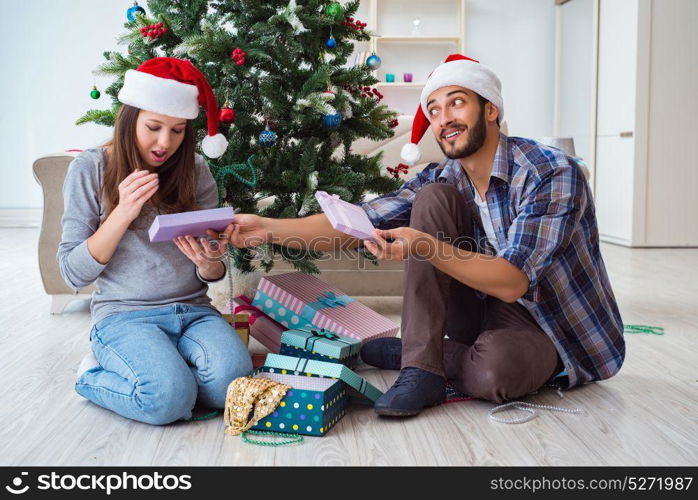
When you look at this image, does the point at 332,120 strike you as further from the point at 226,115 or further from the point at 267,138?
the point at 226,115

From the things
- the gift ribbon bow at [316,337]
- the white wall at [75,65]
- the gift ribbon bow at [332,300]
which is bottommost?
the gift ribbon bow at [316,337]

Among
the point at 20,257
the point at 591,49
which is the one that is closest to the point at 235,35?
the point at 20,257

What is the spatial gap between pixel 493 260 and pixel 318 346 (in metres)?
0.58

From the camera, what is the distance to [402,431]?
1556mm

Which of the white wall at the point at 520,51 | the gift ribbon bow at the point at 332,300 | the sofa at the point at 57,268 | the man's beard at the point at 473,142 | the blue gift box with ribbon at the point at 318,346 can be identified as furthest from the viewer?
the white wall at the point at 520,51

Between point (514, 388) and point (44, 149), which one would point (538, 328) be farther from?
point (44, 149)

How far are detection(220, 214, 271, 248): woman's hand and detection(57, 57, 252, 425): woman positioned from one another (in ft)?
0.14

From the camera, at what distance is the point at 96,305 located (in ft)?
5.85

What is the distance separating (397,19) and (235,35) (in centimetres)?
454

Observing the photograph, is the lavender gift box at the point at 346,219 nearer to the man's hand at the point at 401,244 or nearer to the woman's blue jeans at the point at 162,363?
the man's hand at the point at 401,244

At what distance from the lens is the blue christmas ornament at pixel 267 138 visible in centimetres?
209

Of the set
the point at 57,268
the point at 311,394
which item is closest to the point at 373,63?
the point at 311,394

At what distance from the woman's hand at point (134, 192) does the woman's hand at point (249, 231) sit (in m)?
0.25

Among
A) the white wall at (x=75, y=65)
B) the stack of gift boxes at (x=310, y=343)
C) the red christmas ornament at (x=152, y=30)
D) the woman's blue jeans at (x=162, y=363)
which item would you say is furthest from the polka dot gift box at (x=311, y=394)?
the white wall at (x=75, y=65)
